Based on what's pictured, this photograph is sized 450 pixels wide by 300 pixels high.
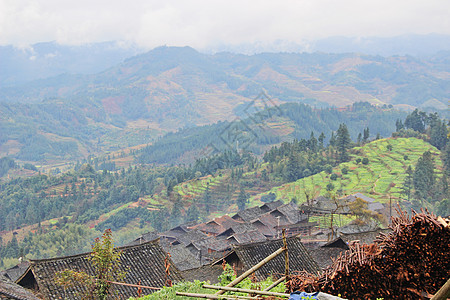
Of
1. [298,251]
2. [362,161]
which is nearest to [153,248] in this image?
[298,251]

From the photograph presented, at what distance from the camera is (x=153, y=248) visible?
18391 millimetres

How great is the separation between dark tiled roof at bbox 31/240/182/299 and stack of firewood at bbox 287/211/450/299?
10.3m

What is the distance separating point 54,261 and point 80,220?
257 feet

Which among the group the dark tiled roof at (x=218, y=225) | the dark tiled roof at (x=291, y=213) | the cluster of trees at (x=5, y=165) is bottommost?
the cluster of trees at (x=5, y=165)

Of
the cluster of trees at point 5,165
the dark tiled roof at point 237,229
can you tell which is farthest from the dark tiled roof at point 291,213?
the cluster of trees at point 5,165

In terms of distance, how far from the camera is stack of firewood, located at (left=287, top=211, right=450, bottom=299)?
5.43 meters

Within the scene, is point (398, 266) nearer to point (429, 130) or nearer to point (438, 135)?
point (438, 135)

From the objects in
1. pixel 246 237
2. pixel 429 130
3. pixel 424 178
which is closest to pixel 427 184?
pixel 424 178

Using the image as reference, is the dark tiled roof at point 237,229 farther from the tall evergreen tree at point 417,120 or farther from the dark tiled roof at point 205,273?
the tall evergreen tree at point 417,120

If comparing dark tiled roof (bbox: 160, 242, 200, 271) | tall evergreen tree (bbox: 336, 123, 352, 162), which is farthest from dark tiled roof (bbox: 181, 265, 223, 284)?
tall evergreen tree (bbox: 336, 123, 352, 162)

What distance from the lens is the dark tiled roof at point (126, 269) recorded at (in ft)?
48.2

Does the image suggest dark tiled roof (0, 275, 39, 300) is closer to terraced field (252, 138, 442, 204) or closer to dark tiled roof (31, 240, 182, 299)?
dark tiled roof (31, 240, 182, 299)

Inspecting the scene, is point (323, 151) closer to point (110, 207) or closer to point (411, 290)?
point (110, 207)

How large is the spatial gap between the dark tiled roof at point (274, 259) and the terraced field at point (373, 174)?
4489cm
